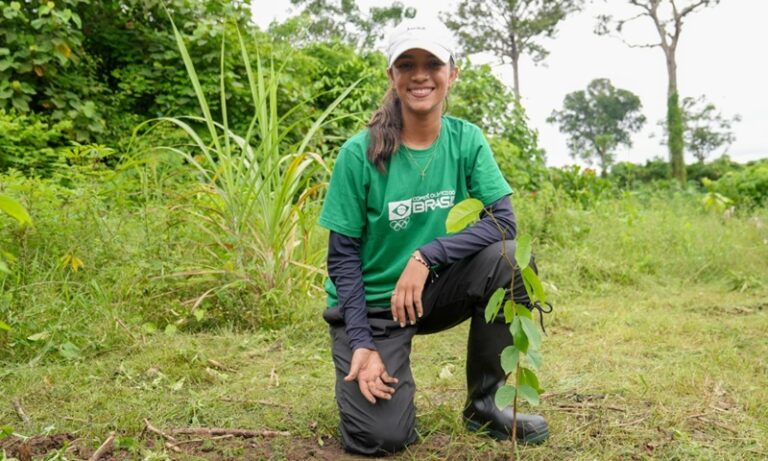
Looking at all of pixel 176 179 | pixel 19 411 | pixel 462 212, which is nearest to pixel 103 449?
pixel 19 411

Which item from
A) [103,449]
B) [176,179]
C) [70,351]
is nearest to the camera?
[103,449]

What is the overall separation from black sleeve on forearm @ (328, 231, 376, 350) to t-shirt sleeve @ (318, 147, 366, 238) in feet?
0.12

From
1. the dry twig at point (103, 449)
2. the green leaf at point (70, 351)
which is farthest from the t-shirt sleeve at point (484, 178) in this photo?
the green leaf at point (70, 351)

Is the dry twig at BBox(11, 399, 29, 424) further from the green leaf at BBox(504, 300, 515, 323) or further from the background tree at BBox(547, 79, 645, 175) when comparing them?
the background tree at BBox(547, 79, 645, 175)

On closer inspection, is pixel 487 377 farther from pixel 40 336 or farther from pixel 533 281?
pixel 40 336

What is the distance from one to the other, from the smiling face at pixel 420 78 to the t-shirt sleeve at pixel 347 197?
0.76 ft

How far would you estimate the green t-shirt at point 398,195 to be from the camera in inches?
84.4

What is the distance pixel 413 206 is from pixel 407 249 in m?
0.14

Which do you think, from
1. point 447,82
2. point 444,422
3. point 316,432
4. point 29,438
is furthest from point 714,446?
point 29,438

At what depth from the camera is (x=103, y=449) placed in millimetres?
1857

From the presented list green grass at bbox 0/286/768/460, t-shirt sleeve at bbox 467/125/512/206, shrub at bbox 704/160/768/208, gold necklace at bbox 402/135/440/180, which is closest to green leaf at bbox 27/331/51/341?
green grass at bbox 0/286/768/460

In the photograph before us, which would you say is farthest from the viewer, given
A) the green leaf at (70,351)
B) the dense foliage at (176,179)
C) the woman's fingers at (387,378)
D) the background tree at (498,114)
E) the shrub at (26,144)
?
the background tree at (498,114)

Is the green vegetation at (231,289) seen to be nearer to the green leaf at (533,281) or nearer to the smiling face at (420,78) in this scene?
the green leaf at (533,281)

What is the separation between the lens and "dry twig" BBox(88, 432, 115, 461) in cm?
181
